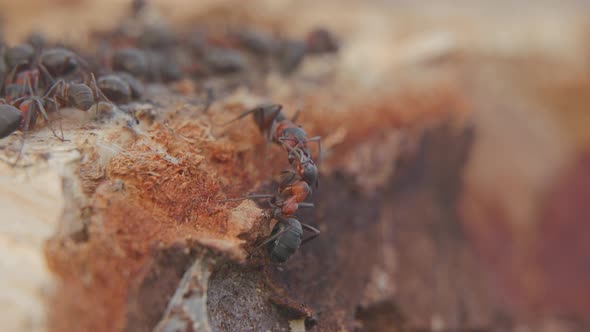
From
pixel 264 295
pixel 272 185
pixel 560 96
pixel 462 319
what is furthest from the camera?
→ pixel 560 96

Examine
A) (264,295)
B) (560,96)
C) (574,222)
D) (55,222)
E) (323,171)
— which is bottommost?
(264,295)

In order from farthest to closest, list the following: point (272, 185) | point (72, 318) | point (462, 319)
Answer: point (462, 319) → point (272, 185) → point (72, 318)

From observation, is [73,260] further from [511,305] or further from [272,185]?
[511,305]

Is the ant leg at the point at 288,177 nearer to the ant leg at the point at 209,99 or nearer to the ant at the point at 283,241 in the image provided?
the ant at the point at 283,241

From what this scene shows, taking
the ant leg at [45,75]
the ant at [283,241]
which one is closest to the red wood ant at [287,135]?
the ant at [283,241]

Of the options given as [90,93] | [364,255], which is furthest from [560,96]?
[90,93]

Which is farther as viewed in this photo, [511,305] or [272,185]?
[511,305]
